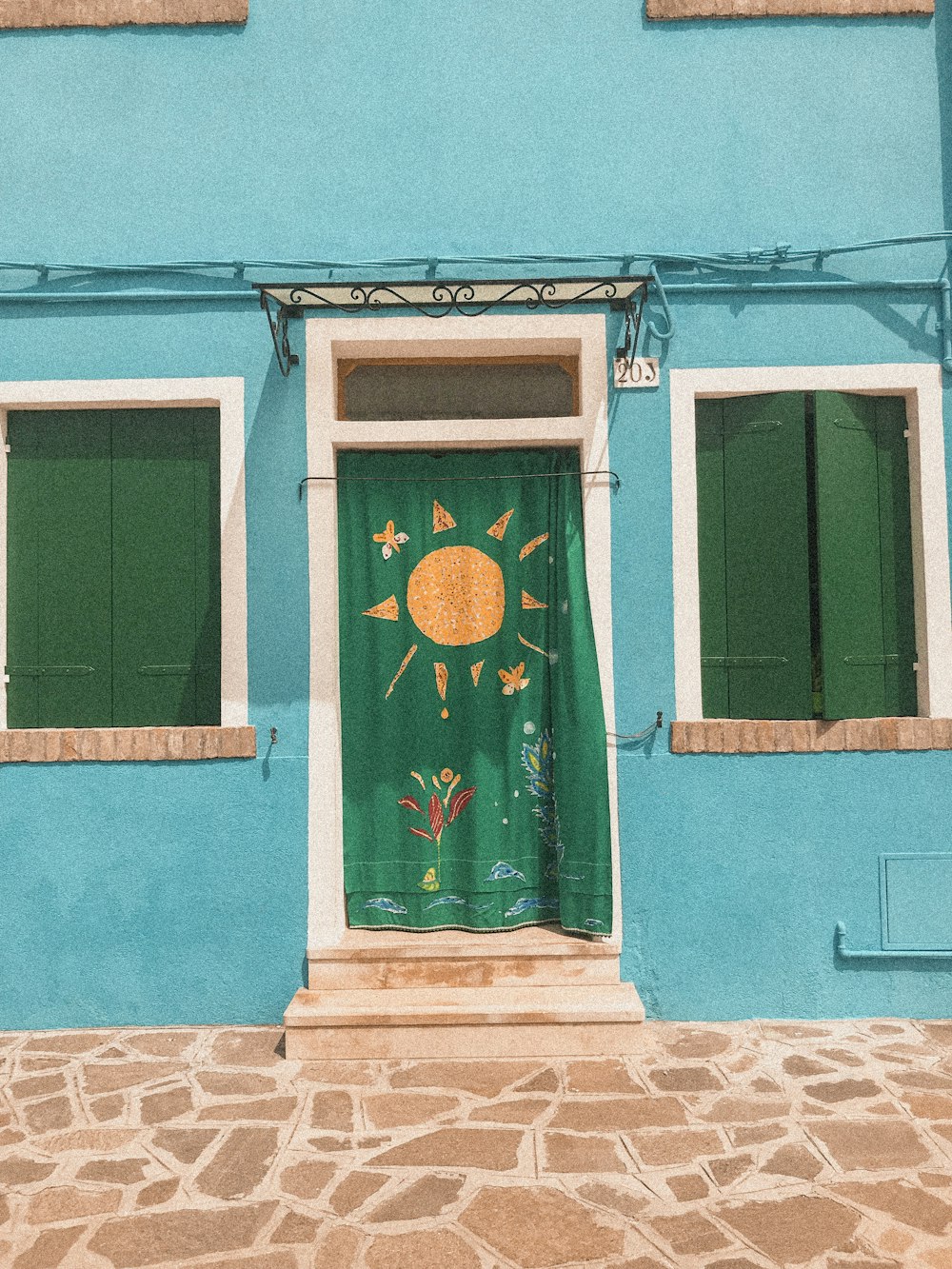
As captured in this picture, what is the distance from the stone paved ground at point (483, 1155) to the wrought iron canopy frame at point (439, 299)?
325cm

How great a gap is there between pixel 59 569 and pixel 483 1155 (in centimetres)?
330

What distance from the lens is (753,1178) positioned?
2945mm

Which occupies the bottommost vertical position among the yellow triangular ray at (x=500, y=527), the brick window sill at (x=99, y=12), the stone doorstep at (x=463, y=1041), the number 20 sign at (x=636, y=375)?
the stone doorstep at (x=463, y=1041)

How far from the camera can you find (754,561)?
14.5 ft

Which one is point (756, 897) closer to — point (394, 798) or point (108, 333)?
point (394, 798)

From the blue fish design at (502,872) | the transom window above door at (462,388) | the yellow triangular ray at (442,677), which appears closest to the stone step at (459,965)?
the blue fish design at (502,872)

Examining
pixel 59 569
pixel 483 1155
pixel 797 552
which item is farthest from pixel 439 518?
pixel 483 1155

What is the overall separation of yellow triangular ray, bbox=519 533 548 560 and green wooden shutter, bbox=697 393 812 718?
0.77 m

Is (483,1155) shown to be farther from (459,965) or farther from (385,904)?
(385,904)

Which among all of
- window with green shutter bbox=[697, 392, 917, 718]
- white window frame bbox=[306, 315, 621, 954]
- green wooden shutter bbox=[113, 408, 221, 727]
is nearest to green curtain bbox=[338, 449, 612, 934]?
white window frame bbox=[306, 315, 621, 954]

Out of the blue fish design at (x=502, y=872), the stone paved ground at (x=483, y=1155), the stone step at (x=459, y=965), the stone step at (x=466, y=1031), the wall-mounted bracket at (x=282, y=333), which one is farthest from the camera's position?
the blue fish design at (x=502, y=872)

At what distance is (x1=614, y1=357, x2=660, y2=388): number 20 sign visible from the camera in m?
4.35

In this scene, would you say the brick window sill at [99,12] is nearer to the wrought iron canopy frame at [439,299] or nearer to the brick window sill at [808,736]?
the wrought iron canopy frame at [439,299]

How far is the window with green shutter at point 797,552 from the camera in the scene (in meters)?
4.36
